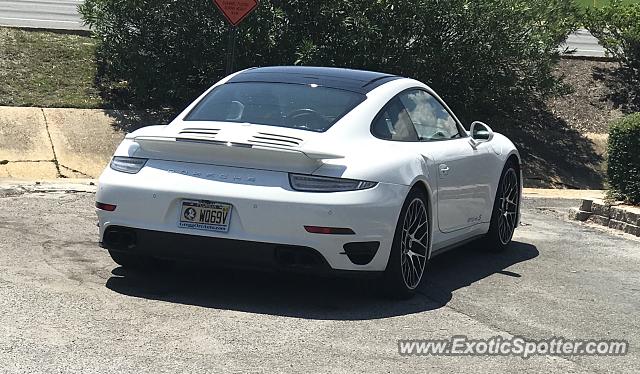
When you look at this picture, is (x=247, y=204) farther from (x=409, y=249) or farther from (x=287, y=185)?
(x=409, y=249)

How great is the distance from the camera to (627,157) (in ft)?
38.0

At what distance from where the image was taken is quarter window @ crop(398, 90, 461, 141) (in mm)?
7855

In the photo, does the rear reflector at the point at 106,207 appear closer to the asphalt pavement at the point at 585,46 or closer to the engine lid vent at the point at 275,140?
the engine lid vent at the point at 275,140

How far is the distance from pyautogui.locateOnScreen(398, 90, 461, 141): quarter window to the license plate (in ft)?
5.65

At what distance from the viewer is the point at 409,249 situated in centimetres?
716

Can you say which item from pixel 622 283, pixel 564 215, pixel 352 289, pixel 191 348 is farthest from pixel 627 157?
pixel 191 348

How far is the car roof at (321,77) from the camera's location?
770 centimetres

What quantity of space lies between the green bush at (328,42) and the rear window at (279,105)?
25.7 feet

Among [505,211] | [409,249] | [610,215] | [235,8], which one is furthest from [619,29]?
[409,249]

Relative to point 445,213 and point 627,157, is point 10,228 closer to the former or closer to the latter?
point 445,213

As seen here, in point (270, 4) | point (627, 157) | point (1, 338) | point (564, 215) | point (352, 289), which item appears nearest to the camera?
point (1, 338)

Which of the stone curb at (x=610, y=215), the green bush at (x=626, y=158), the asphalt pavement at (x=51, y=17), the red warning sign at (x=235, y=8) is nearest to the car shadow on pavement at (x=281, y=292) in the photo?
the stone curb at (x=610, y=215)

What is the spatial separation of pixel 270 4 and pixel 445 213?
29.2 ft

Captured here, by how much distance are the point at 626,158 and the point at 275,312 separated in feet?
20.2
